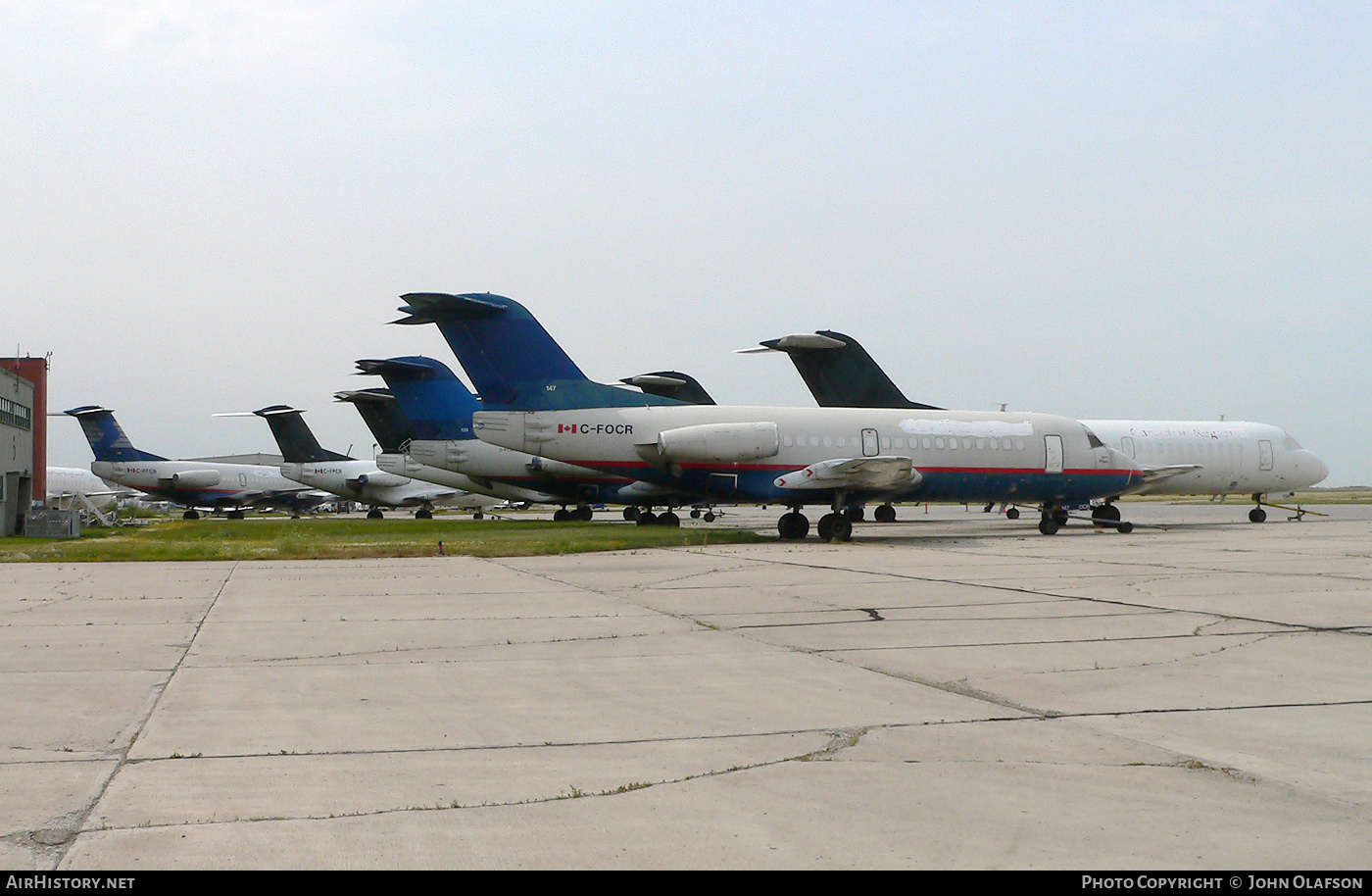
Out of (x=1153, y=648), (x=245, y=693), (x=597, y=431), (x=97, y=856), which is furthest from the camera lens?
(x=597, y=431)

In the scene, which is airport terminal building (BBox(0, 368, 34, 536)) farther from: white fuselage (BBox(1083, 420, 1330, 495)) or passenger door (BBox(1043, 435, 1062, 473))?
white fuselage (BBox(1083, 420, 1330, 495))

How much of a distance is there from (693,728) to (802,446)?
20.6m

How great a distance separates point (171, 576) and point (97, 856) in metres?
13.0

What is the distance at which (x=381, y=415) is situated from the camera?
4481 centimetres

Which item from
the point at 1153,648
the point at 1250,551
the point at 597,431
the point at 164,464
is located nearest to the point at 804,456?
the point at 597,431

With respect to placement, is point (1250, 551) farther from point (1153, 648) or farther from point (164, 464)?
point (164, 464)

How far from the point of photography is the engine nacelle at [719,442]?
25.6 meters

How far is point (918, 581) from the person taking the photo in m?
14.3

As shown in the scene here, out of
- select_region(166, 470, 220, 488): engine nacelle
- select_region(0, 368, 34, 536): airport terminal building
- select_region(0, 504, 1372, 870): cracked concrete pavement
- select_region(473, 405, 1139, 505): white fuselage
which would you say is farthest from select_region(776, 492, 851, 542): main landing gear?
select_region(166, 470, 220, 488): engine nacelle

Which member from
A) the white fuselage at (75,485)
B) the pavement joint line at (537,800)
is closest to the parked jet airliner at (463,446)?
the pavement joint line at (537,800)

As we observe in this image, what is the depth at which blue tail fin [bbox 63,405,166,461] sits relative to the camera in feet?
189

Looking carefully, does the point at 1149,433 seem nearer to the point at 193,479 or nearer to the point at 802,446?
the point at 802,446

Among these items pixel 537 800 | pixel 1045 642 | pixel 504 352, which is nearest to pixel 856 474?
pixel 504 352

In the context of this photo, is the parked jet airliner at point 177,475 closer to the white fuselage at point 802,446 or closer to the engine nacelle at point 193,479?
the engine nacelle at point 193,479
